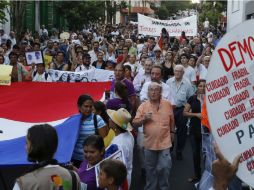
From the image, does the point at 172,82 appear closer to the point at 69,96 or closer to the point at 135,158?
the point at 135,158

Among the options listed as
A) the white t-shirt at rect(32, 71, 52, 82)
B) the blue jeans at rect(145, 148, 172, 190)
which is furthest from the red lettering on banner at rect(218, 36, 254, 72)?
the white t-shirt at rect(32, 71, 52, 82)

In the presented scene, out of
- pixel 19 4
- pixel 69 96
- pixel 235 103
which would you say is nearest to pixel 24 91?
pixel 69 96

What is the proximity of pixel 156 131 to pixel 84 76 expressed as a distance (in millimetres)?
4029

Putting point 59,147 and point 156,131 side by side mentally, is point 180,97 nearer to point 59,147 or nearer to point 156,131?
point 156,131

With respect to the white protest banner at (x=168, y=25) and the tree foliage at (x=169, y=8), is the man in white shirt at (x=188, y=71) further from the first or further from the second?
the tree foliage at (x=169, y=8)

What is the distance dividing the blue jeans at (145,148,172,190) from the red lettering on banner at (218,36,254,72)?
12.3 ft

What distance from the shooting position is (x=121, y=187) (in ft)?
13.3

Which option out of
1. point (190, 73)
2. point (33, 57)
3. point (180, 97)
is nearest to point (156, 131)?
point (180, 97)

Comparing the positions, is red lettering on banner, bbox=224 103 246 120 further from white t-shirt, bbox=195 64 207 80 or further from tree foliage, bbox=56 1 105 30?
tree foliage, bbox=56 1 105 30

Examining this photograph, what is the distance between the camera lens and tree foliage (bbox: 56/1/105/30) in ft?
102

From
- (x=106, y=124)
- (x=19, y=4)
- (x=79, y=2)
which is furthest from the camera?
(x=79, y=2)

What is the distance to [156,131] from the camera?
6.24 m

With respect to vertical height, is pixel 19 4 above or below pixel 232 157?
above

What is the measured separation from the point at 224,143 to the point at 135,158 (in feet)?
21.0
